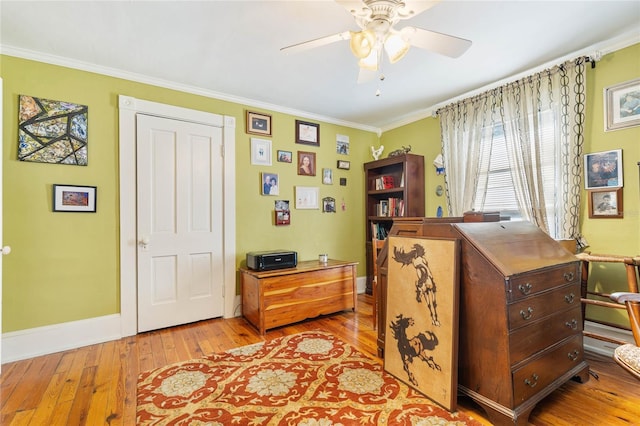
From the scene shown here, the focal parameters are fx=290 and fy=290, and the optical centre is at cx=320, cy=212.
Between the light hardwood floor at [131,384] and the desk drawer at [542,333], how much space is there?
366 millimetres

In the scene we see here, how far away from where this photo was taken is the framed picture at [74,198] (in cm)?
242

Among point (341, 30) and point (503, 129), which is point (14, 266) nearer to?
point (341, 30)

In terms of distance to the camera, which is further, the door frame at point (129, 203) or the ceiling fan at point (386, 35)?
the door frame at point (129, 203)

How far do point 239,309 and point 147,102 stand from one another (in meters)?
2.32

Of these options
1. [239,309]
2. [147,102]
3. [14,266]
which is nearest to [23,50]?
[147,102]

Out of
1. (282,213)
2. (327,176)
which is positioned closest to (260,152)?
(282,213)

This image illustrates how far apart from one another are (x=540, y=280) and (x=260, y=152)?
9.33 ft

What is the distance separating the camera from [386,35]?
5.41 feet

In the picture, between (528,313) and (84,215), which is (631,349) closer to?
(528,313)

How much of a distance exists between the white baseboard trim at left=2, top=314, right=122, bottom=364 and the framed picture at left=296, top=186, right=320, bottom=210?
220cm

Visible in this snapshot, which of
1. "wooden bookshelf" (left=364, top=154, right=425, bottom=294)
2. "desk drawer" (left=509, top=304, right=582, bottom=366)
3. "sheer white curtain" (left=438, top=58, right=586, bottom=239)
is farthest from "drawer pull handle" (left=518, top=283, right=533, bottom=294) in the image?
"wooden bookshelf" (left=364, top=154, right=425, bottom=294)

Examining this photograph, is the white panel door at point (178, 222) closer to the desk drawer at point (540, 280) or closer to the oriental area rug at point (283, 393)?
the oriental area rug at point (283, 393)

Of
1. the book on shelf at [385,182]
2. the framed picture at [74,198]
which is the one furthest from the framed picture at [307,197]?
the framed picture at [74,198]

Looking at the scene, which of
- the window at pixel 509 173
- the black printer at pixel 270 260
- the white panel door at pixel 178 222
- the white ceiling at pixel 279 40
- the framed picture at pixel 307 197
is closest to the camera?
the white ceiling at pixel 279 40
